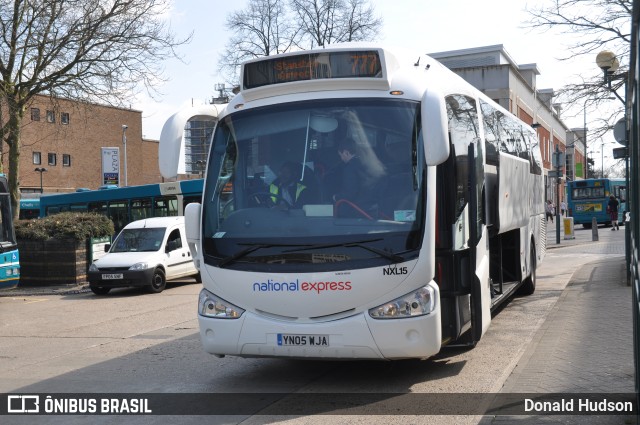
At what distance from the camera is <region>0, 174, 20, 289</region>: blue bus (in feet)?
52.5

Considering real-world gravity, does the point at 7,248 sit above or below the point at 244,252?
below

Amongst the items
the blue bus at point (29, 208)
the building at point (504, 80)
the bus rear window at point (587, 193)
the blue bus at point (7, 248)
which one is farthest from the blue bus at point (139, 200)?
the bus rear window at point (587, 193)

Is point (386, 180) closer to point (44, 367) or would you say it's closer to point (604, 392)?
point (604, 392)

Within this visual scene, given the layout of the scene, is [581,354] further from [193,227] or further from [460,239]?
[193,227]

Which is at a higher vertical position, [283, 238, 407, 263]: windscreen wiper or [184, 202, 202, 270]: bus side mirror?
[184, 202, 202, 270]: bus side mirror

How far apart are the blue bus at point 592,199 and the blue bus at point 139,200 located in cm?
2892

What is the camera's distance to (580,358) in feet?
26.1

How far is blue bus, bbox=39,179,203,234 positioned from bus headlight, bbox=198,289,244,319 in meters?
20.4

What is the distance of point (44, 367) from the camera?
9.09m

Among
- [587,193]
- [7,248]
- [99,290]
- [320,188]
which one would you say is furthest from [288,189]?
[587,193]

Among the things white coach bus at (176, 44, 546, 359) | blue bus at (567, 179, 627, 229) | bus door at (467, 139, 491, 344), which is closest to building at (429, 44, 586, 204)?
blue bus at (567, 179, 627, 229)

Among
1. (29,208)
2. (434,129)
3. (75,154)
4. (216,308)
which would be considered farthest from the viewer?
(75,154)

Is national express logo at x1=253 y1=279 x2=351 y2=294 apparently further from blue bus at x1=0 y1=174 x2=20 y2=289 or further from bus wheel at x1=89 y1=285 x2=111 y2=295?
bus wheel at x1=89 y1=285 x2=111 y2=295

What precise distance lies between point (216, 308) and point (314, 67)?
8.42 feet
